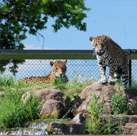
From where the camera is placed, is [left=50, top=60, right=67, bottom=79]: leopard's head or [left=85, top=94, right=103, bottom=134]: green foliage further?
[left=50, top=60, right=67, bottom=79]: leopard's head

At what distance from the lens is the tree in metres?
16.5

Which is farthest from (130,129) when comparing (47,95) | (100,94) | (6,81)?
(6,81)

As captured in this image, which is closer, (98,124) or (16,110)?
(98,124)

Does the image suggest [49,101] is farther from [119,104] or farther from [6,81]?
[6,81]

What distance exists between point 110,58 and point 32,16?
9.05 metres

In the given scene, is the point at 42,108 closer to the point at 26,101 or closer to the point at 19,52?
the point at 26,101

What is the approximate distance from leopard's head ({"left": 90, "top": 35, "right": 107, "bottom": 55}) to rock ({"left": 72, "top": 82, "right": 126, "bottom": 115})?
3.31 ft

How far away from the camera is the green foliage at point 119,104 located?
7.34 meters

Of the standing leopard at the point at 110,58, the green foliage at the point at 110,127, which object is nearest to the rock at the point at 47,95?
the standing leopard at the point at 110,58

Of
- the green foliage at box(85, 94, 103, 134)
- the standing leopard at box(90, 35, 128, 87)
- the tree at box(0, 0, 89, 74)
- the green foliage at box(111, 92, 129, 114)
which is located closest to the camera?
the green foliage at box(85, 94, 103, 134)

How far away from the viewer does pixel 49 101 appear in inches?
296

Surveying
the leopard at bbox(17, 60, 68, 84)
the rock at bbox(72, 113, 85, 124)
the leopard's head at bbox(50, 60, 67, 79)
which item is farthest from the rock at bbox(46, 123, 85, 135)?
the leopard's head at bbox(50, 60, 67, 79)

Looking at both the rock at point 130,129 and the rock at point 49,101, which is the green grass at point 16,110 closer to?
the rock at point 49,101

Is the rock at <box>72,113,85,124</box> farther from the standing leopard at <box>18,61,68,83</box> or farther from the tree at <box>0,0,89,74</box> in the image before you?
the tree at <box>0,0,89,74</box>
